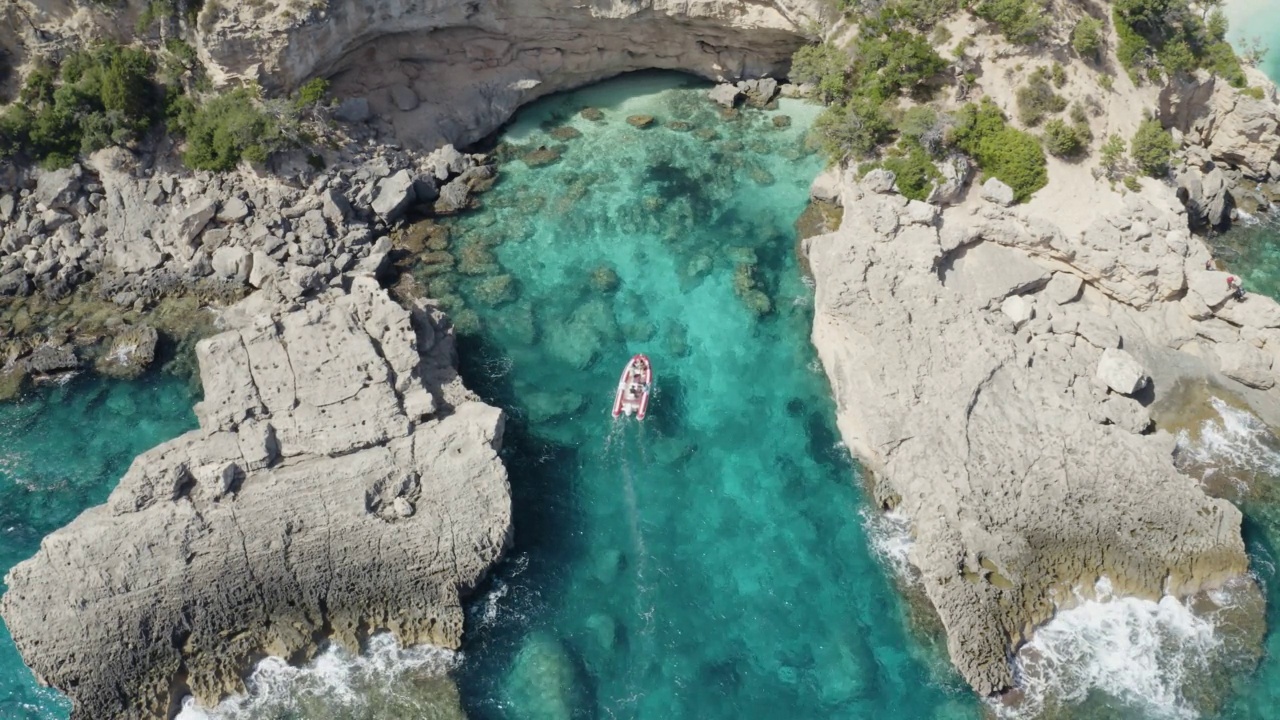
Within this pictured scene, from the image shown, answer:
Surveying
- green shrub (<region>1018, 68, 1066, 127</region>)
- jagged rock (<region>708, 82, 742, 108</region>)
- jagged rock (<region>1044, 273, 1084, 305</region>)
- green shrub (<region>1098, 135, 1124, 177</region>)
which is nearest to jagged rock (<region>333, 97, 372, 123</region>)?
jagged rock (<region>708, 82, 742, 108</region>)

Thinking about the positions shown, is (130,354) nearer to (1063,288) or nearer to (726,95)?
(726,95)

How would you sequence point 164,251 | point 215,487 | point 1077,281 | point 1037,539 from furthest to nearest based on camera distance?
1. point 164,251
2. point 1077,281
3. point 1037,539
4. point 215,487

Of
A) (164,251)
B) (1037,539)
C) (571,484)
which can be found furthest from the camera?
(164,251)

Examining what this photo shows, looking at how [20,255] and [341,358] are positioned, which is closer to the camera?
[341,358]

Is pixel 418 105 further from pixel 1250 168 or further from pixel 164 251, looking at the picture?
pixel 1250 168

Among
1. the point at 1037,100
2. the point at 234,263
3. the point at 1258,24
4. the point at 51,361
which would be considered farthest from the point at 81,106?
the point at 1258,24

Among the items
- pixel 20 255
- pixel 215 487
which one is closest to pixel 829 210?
pixel 215 487

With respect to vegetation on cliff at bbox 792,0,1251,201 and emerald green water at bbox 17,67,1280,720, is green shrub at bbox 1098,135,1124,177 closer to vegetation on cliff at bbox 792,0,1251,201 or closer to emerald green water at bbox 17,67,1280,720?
vegetation on cliff at bbox 792,0,1251,201
